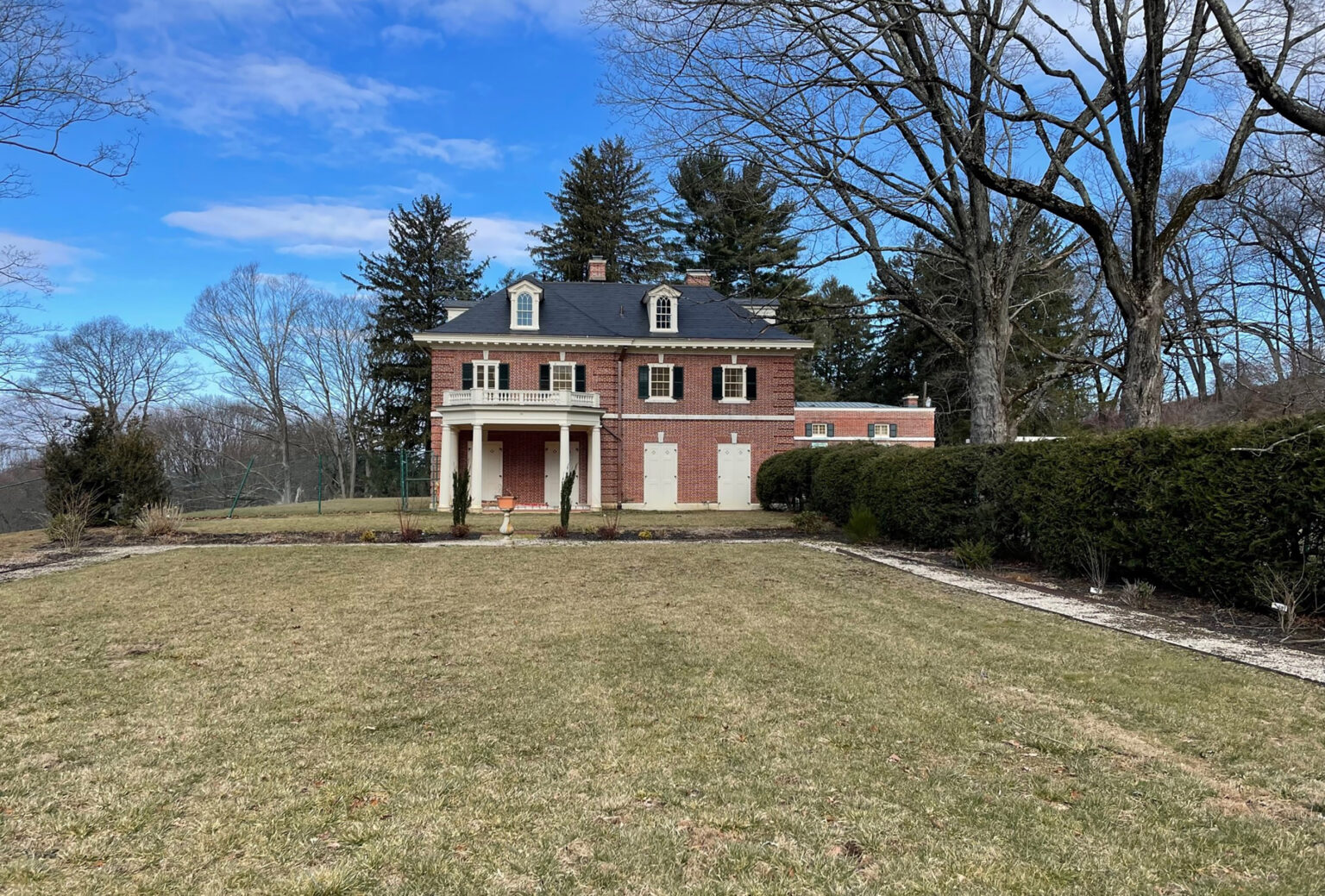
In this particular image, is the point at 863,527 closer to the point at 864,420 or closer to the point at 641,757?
the point at 641,757

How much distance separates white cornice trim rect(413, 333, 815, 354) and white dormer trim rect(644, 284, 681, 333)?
0.60 meters

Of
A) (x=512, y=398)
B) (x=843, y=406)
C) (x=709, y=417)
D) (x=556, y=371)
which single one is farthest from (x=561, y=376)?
(x=843, y=406)

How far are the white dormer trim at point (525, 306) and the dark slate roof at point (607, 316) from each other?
1.02 feet

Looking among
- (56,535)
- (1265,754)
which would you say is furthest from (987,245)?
(56,535)

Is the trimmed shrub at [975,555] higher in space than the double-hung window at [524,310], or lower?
lower

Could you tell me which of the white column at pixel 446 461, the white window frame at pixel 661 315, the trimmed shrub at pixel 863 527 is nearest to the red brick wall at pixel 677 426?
the white window frame at pixel 661 315

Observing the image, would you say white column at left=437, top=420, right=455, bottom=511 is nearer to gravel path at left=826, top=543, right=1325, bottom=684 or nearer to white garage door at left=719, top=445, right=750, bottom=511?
white garage door at left=719, top=445, right=750, bottom=511

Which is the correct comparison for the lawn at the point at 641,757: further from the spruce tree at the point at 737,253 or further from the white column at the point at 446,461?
the spruce tree at the point at 737,253

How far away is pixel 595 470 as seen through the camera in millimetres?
A: 23906

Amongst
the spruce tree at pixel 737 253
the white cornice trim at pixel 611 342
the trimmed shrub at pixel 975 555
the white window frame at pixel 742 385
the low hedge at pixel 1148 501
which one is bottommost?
the trimmed shrub at pixel 975 555

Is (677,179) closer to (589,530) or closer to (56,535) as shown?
(589,530)

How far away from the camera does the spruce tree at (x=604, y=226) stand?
40969 millimetres

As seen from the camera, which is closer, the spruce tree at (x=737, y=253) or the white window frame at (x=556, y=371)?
the white window frame at (x=556, y=371)

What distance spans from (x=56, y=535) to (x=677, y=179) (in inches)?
533
